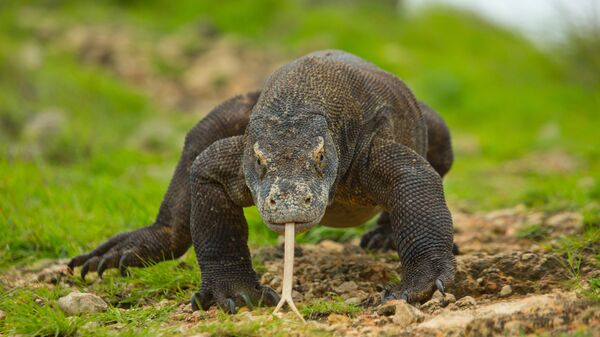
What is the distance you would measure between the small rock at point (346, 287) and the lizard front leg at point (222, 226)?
1.27 feet

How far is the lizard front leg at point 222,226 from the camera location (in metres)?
3.87

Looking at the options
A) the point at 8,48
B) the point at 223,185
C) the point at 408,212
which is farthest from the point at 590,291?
the point at 8,48

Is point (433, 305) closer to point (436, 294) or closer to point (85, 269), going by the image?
point (436, 294)

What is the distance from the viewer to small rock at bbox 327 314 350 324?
3445 mm

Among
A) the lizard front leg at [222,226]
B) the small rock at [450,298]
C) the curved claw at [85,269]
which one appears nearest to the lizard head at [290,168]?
the lizard front leg at [222,226]

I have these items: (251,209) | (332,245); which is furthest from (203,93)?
(332,245)

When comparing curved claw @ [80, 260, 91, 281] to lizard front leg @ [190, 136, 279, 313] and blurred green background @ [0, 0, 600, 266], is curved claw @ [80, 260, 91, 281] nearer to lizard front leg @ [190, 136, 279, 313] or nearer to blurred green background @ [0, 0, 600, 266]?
blurred green background @ [0, 0, 600, 266]

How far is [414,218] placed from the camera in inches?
149

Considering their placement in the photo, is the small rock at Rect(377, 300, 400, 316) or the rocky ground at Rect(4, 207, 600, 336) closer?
the rocky ground at Rect(4, 207, 600, 336)

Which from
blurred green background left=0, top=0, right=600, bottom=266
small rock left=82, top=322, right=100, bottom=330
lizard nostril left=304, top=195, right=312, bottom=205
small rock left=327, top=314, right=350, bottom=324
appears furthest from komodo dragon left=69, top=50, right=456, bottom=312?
blurred green background left=0, top=0, right=600, bottom=266

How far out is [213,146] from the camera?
4035mm

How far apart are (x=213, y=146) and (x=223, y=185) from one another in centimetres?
20

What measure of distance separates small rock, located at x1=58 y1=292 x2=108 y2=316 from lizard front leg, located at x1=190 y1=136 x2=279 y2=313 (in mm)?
457

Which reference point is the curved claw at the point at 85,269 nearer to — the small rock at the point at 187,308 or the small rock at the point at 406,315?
the small rock at the point at 187,308
